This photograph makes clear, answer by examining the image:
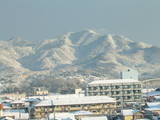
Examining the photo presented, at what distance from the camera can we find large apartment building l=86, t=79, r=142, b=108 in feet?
279

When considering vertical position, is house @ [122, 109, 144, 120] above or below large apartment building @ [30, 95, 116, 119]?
below

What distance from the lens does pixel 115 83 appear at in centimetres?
8638

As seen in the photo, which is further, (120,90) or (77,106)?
(120,90)

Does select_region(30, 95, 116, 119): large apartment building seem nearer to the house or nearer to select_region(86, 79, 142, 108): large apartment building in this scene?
the house

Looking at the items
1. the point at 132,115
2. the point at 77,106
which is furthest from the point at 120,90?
the point at 132,115

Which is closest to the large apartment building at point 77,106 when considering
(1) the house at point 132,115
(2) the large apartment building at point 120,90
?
(1) the house at point 132,115

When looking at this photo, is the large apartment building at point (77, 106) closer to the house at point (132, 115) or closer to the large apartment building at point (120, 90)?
the house at point (132, 115)

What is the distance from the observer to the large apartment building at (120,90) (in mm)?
85000

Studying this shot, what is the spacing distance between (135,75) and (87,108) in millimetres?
50034

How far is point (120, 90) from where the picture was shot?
282 feet

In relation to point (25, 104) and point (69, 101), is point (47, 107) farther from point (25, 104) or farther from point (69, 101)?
point (25, 104)

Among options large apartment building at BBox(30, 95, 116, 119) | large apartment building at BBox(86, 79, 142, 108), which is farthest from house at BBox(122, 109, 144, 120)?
large apartment building at BBox(86, 79, 142, 108)

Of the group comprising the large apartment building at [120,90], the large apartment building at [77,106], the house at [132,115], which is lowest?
the house at [132,115]

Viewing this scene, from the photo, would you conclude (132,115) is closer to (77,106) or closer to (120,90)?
(77,106)
